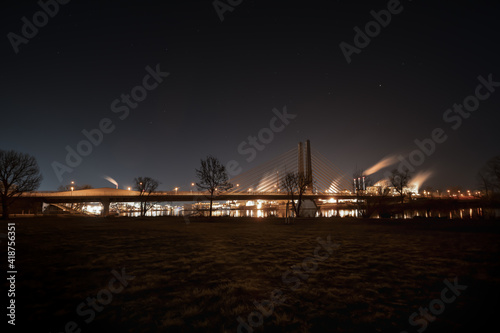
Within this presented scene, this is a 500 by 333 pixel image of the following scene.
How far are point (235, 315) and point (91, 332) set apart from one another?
211 centimetres

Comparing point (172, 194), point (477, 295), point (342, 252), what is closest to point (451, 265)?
point (477, 295)

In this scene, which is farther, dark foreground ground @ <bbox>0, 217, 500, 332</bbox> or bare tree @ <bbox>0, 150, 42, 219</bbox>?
bare tree @ <bbox>0, 150, 42, 219</bbox>

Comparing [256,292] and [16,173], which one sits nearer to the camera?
[256,292]

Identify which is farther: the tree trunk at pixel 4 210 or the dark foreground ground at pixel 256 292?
the tree trunk at pixel 4 210

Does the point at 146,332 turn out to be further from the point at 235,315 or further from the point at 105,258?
the point at 105,258

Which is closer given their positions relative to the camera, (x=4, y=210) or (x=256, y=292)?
(x=256, y=292)

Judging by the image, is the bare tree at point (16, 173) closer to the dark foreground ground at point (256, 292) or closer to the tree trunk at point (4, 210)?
the tree trunk at point (4, 210)

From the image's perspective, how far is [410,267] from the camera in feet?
22.2

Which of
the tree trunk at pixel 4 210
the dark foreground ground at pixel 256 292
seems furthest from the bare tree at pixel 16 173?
the dark foreground ground at pixel 256 292

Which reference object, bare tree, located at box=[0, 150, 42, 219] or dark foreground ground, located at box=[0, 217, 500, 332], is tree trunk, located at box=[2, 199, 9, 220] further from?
dark foreground ground, located at box=[0, 217, 500, 332]

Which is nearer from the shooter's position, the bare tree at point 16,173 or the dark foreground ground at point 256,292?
the dark foreground ground at point 256,292

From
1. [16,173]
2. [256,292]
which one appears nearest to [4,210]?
[16,173]

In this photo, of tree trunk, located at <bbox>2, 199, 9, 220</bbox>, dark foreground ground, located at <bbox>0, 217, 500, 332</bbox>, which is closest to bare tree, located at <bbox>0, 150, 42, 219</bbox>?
tree trunk, located at <bbox>2, 199, 9, 220</bbox>

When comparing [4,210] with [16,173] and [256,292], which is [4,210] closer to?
[16,173]
